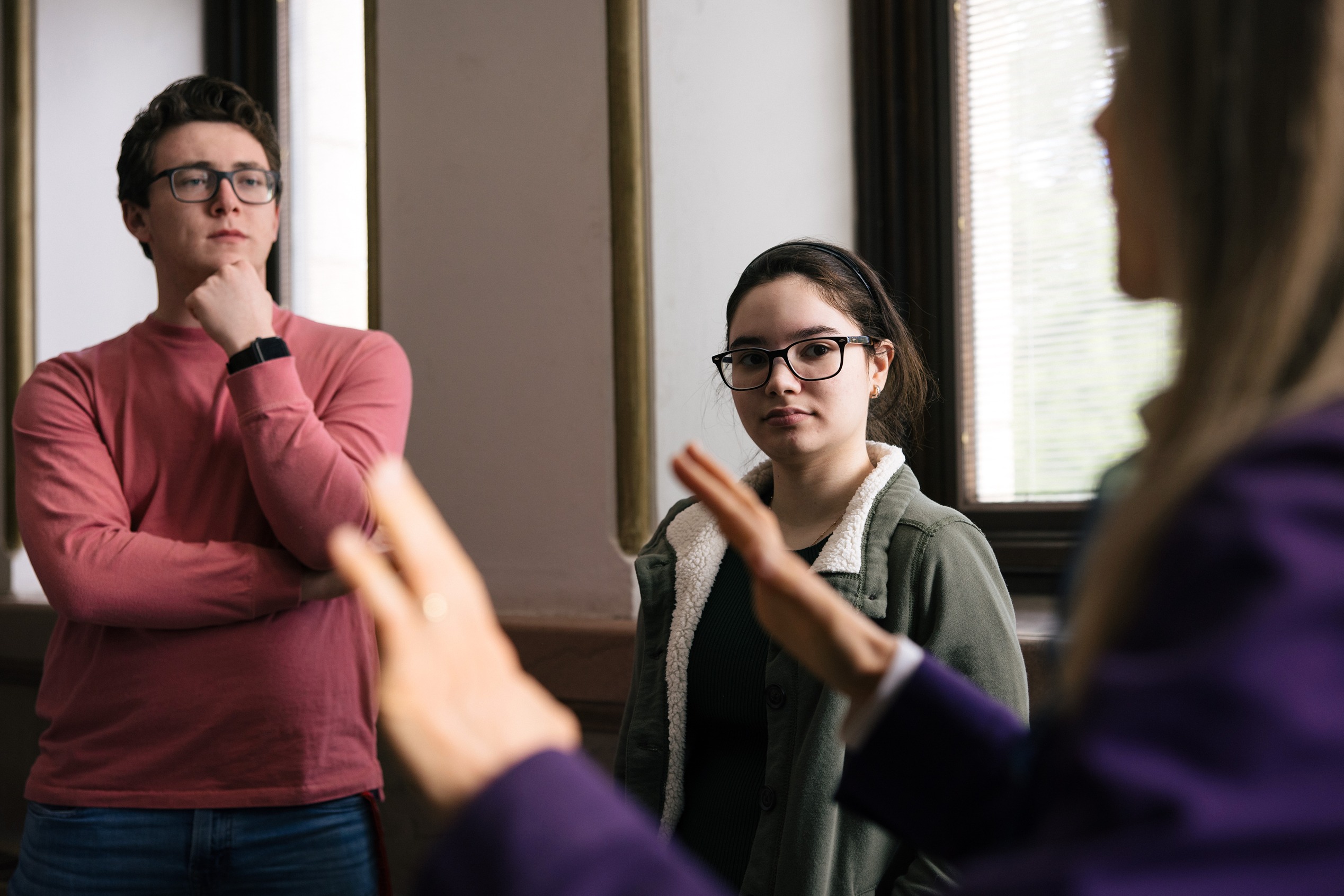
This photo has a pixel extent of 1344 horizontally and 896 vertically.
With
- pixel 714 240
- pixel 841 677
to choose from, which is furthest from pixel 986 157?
pixel 841 677

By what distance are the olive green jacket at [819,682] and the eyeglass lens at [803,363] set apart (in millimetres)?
151

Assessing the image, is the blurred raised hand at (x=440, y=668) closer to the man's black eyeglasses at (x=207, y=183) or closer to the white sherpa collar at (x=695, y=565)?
the white sherpa collar at (x=695, y=565)

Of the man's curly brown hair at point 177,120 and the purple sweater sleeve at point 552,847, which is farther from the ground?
the man's curly brown hair at point 177,120

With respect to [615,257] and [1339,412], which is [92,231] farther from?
[1339,412]

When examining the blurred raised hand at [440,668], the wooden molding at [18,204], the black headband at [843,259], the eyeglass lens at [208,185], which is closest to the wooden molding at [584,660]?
the black headband at [843,259]

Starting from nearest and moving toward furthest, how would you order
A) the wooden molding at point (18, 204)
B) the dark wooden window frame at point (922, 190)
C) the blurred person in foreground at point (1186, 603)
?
the blurred person in foreground at point (1186, 603) < the dark wooden window frame at point (922, 190) < the wooden molding at point (18, 204)

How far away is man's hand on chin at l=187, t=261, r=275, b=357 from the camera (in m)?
1.53

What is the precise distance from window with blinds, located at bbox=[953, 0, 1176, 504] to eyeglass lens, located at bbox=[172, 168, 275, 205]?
134 centimetres

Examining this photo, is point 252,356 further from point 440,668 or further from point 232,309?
point 440,668

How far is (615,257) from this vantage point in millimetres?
2057

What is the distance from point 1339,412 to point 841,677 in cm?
42

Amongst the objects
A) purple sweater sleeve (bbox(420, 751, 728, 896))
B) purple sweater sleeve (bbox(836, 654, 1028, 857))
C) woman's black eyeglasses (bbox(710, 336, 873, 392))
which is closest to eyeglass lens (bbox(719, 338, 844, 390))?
woman's black eyeglasses (bbox(710, 336, 873, 392))

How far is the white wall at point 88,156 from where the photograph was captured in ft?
9.71

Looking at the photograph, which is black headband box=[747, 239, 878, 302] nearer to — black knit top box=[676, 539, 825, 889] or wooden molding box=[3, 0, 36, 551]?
black knit top box=[676, 539, 825, 889]
